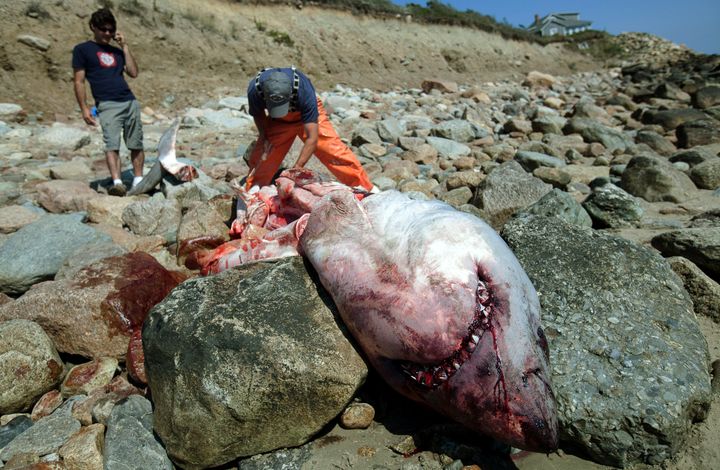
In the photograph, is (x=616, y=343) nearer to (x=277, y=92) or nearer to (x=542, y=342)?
(x=542, y=342)

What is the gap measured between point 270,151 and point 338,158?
0.71m

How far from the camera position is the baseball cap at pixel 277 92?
4266 mm

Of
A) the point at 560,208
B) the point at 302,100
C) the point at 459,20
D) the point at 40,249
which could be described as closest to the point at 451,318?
the point at 560,208

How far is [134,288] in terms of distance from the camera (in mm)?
2982

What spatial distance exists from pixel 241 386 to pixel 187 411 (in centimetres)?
25

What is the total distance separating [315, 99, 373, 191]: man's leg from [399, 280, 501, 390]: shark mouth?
3.09 m

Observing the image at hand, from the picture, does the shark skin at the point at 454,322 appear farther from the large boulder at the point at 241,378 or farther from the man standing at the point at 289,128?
the man standing at the point at 289,128

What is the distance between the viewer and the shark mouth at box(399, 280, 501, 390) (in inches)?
76.7

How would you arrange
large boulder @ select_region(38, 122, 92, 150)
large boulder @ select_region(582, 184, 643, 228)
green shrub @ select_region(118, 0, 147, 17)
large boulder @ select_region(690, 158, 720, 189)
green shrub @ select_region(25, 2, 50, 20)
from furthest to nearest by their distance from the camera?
green shrub @ select_region(118, 0, 147, 17)
green shrub @ select_region(25, 2, 50, 20)
large boulder @ select_region(38, 122, 92, 150)
large boulder @ select_region(690, 158, 720, 189)
large boulder @ select_region(582, 184, 643, 228)

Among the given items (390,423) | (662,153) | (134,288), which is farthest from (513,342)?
(662,153)

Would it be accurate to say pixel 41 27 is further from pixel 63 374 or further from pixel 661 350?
pixel 661 350

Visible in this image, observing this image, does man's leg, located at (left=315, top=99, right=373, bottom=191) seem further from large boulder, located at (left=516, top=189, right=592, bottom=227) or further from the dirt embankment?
the dirt embankment

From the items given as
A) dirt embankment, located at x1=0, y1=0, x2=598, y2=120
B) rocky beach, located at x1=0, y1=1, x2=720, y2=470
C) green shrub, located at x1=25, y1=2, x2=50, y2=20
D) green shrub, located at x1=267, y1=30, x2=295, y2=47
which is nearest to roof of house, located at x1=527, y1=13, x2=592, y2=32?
dirt embankment, located at x1=0, y1=0, x2=598, y2=120

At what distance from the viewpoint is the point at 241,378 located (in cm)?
209
